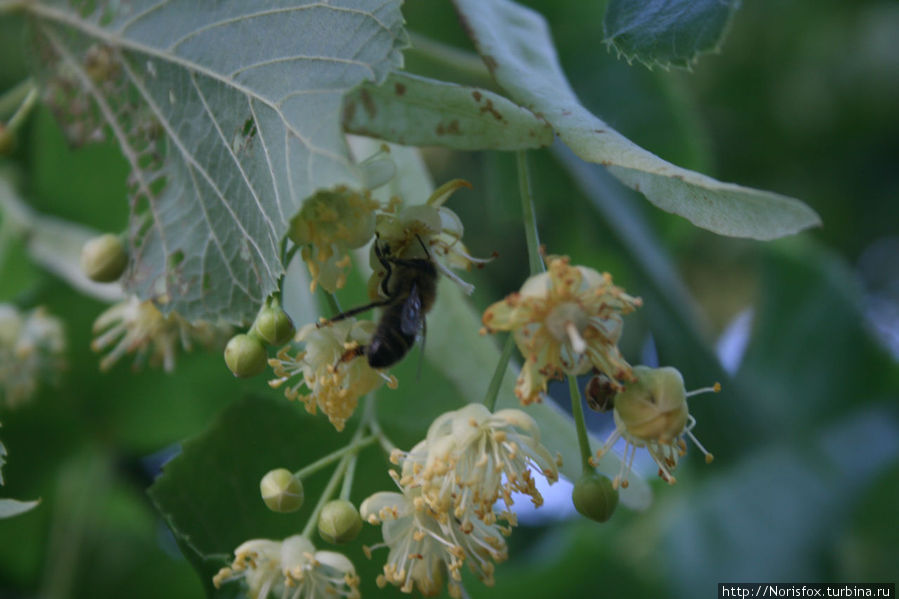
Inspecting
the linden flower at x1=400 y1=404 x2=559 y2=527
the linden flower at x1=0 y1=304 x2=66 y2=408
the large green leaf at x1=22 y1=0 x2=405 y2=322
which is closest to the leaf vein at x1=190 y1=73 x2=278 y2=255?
the large green leaf at x1=22 y1=0 x2=405 y2=322

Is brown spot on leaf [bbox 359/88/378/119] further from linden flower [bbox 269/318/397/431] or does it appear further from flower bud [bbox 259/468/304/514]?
flower bud [bbox 259/468/304/514]

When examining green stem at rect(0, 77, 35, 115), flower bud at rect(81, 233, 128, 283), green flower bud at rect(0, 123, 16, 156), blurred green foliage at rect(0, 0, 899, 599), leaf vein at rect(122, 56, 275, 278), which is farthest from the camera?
blurred green foliage at rect(0, 0, 899, 599)

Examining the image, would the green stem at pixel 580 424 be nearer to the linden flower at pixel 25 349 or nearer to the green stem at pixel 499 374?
the green stem at pixel 499 374

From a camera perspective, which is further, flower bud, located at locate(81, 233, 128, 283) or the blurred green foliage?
the blurred green foliage

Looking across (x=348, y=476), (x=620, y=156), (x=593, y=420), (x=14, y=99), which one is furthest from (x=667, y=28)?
(x=593, y=420)

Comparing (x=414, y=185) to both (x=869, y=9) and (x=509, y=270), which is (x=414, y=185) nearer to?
(x=509, y=270)

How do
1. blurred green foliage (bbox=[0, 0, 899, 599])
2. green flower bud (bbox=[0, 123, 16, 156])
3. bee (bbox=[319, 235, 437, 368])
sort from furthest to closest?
blurred green foliage (bbox=[0, 0, 899, 599]), green flower bud (bbox=[0, 123, 16, 156]), bee (bbox=[319, 235, 437, 368])

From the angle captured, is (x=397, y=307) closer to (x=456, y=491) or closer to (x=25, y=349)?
(x=456, y=491)

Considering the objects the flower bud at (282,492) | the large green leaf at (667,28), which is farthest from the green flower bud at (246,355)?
the large green leaf at (667,28)

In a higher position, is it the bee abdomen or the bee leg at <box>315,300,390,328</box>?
the bee leg at <box>315,300,390,328</box>
